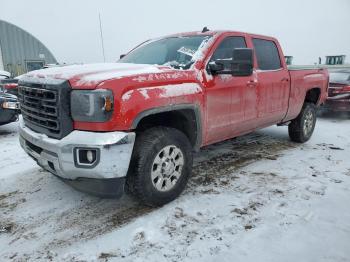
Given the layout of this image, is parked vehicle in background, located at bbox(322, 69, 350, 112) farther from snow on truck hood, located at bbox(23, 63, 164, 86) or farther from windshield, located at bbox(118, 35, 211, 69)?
snow on truck hood, located at bbox(23, 63, 164, 86)

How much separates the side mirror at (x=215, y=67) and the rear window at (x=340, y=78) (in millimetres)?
6742

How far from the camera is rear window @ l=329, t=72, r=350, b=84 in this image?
29.0 feet

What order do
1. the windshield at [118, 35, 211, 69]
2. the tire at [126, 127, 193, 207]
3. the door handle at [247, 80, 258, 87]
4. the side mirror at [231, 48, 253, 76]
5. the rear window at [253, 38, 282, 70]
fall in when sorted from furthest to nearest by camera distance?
the rear window at [253, 38, 282, 70] → the door handle at [247, 80, 258, 87] → the windshield at [118, 35, 211, 69] → the side mirror at [231, 48, 253, 76] → the tire at [126, 127, 193, 207]

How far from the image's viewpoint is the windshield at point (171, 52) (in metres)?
3.66

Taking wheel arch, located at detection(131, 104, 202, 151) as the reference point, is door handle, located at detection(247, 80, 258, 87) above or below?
above

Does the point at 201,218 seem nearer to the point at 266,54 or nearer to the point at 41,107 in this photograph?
the point at 41,107

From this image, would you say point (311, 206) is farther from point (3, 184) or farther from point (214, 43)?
point (3, 184)

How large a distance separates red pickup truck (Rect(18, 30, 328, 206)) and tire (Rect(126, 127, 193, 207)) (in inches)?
0.4

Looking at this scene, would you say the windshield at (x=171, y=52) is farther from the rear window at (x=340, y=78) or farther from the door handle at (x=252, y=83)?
the rear window at (x=340, y=78)

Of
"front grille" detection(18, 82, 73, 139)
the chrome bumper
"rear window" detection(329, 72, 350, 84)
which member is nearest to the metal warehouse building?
"rear window" detection(329, 72, 350, 84)

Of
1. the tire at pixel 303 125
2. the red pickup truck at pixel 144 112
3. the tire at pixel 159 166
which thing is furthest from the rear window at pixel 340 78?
the tire at pixel 159 166

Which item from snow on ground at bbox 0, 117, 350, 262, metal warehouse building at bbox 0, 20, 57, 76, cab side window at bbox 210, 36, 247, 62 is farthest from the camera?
metal warehouse building at bbox 0, 20, 57, 76

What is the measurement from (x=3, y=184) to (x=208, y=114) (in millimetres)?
2721

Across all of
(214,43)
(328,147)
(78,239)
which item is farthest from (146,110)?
(328,147)
